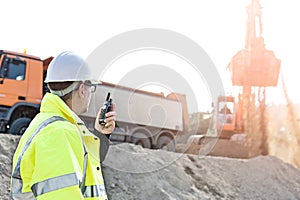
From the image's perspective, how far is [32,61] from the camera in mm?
9938

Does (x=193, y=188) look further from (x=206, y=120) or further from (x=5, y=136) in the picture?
(x=206, y=120)

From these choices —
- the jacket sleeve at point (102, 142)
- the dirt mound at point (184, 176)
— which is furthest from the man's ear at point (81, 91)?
the dirt mound at point (184, 176)

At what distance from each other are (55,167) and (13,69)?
8590 millimetres

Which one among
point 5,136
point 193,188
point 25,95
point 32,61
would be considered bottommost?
point 193,188

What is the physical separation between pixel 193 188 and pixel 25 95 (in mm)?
4384

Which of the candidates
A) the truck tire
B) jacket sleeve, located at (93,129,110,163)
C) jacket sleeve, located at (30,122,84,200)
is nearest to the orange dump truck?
the truck tire

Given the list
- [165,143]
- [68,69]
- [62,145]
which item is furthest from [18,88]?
[62,145]

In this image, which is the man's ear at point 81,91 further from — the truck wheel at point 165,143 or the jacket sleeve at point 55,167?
the truck wheel at point 165,143

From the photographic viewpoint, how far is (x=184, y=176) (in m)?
9.69

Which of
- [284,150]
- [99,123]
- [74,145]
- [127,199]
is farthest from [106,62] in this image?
[284,150]

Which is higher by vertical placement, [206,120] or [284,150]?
[206,120]

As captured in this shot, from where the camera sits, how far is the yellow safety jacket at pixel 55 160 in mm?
1566

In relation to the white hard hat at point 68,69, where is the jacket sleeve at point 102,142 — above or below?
below

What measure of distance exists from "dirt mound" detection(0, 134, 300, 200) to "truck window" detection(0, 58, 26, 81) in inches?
74.5
